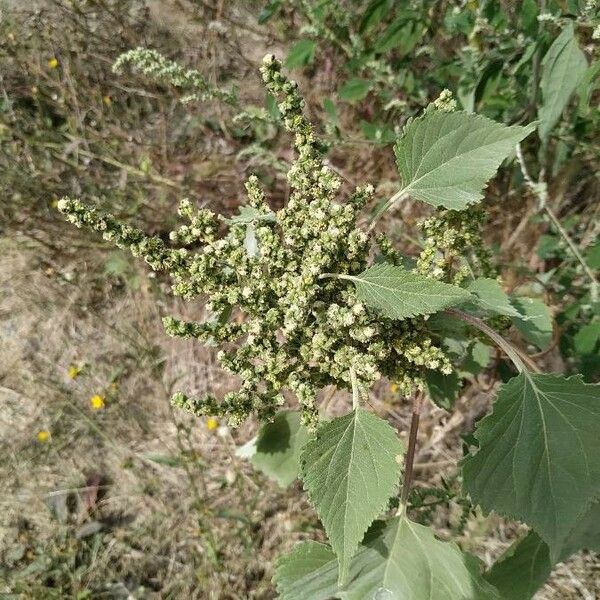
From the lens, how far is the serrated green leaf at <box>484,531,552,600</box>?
1556 mm

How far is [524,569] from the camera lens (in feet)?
5.18

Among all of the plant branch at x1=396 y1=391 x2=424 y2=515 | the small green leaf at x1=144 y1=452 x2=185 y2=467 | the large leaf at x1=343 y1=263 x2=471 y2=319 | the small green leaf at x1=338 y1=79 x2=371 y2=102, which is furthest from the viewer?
the small green leaf at x1=144 y1=452 x2=185 y2=467

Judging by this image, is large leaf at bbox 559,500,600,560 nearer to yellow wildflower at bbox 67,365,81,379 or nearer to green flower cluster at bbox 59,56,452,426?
green flower cluster at bbox 59,56,452,426

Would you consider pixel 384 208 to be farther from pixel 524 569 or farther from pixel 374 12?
pixel 374 12

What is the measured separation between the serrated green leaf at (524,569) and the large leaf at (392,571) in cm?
21

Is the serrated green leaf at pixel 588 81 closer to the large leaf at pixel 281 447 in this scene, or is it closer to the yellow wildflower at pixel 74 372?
the large leaf at pixel 281 447

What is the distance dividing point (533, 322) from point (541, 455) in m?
0.49

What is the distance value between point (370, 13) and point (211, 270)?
4.73ft

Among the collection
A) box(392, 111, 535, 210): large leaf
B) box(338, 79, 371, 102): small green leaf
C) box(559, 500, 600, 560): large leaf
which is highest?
box(392, 111, 535, 210): large leaf

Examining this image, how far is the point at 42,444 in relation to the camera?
11.2 ft

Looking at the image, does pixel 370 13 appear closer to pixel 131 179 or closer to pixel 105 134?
pixel 131 179

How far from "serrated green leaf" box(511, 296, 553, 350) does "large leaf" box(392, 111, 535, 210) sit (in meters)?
0.48

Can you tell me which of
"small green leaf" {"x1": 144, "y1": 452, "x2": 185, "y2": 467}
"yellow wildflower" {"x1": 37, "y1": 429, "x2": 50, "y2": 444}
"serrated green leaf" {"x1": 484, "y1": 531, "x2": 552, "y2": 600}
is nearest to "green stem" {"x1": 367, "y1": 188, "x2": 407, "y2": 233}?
"serrated green leaf" {"x1": 484, "y1": 531, "x2": 552, "y2": 600}

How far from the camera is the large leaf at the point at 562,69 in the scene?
1.71m
